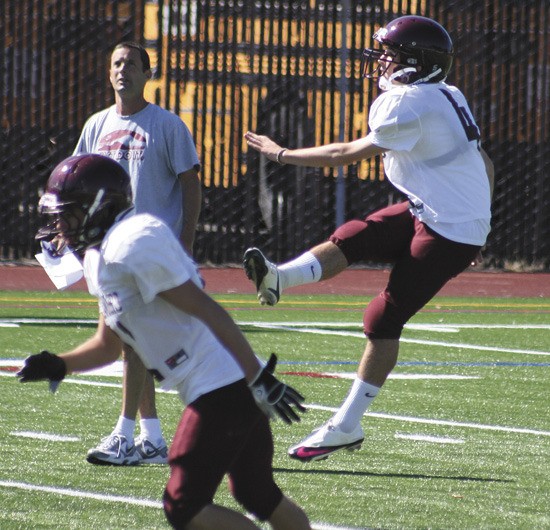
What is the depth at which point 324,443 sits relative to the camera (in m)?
6.66

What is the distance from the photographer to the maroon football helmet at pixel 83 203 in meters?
4.56

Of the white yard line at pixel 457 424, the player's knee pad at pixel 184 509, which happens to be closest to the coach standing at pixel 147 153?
the white yard line at pixel 457 424

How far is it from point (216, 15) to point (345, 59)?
173 cm

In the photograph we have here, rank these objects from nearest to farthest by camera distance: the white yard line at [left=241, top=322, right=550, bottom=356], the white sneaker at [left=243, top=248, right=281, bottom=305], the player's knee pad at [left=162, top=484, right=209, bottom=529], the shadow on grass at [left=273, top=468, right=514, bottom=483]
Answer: the player's knee pad at [left=162, top=484, right=209, bottom=529], the shadow on grass at [left=273, top=468, right=514, bottom=483], the white sneaker at [left=243, top=248, right=281, bottom=305], the white yard line at [left=241, top=322, right=550, bottom=356]

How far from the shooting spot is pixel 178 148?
23.0 feet

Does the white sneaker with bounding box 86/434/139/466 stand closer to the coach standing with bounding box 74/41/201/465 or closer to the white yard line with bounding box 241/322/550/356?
the coach standing with bounding box 74/41/201/465

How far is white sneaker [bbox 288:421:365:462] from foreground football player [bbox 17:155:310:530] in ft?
6.85

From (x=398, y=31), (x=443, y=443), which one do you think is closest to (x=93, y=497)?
(x=443, y=443)

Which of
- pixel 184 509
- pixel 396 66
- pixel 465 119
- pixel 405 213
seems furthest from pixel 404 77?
pixel 184 509

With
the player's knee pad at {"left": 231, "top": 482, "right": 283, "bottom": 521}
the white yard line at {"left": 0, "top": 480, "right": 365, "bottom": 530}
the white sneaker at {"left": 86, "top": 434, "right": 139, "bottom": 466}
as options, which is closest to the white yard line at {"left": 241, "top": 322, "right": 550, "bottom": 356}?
the white sneaker at {"left": 86, "top": 434, "right": 139, "bottom": 466}

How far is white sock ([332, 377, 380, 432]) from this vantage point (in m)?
6.73

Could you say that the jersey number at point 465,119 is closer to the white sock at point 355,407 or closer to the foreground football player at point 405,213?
the foreground football player at point 405,213

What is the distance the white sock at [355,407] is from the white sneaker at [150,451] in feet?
2.63

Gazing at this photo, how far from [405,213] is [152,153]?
4.07 feet
